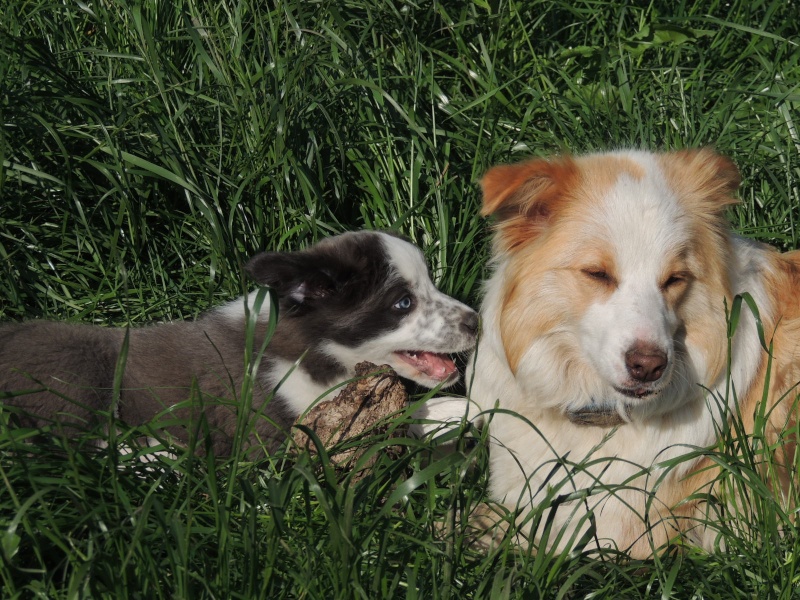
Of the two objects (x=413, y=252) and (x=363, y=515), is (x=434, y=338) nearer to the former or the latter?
(x=413, y=252)

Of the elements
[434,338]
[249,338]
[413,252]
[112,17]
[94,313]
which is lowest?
[94,313]

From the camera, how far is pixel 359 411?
2.85 metres

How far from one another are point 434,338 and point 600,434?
774 mm

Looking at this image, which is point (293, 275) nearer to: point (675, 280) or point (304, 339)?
point (304, 339)

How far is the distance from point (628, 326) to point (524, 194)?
0.54 m

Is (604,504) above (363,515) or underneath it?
underneath

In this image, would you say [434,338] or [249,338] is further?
[434,338]

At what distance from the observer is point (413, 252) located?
346 centimetres

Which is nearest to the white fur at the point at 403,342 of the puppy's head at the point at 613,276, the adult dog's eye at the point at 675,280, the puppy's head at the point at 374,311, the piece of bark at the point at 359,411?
the puppy's head at the point at 374,311

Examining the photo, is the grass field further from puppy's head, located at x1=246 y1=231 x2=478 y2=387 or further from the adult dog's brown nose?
the adult dog's brown nose

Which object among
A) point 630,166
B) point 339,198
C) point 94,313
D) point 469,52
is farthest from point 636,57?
point 94,313

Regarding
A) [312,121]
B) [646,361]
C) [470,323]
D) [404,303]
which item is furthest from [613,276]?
[312,121]

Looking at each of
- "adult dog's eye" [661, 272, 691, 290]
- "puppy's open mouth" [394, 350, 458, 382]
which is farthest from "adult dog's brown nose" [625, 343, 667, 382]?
"puppy's open mouth" [394, 350, 458, 382]

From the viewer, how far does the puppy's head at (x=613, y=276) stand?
99.1 inches
